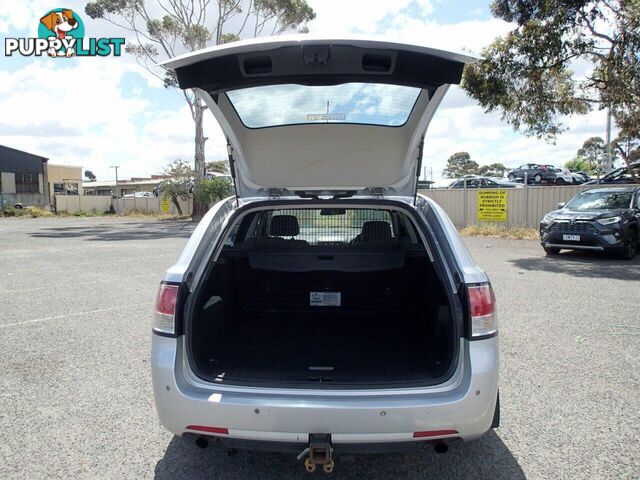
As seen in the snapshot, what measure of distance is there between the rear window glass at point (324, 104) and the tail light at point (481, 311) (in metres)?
1.12

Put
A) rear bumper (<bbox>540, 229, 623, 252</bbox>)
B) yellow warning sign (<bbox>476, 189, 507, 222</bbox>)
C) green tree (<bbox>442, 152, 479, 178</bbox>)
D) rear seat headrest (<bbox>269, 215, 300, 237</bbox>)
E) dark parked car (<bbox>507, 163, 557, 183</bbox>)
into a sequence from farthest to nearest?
green tree (<bbox>442, 152, 479, 178</bbox>), dark parked car (<bbox>507, 163, 557, 183</bbox>), yellow warning sign (<bbox>476, 189, 507, 222</bbox>), rear bumper (<bbox>540, 229, 623, 252</bbox>), rear seat headrest (<bbox>269, 215, 300, 237</bbox>)

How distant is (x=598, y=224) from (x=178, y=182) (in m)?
25.4

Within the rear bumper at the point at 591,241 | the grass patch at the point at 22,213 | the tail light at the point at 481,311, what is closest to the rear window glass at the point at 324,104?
the tail light at the point at 481,311

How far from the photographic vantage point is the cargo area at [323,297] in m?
2.94

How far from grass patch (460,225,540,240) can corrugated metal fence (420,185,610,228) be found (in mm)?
365

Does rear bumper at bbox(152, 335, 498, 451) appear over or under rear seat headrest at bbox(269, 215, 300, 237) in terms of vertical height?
under

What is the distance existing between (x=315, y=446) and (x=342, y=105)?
184cm

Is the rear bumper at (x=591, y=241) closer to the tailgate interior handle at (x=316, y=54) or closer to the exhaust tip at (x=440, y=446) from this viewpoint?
the exhaust tip at (x=440, y=446)

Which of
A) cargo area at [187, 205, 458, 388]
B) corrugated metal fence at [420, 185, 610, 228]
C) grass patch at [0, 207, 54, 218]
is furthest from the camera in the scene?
grass patch at [0, 207, 54, 218]

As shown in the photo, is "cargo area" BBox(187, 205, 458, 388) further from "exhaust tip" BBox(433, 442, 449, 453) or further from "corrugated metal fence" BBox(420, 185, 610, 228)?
"corrugated metal fence" BBox(420, 185, 610, 228)

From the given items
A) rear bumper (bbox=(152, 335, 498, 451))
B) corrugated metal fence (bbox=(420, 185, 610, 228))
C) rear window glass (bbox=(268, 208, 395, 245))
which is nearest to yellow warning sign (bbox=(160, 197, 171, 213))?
corrugated metal fence (bbox=(420, 185, 610, 228))

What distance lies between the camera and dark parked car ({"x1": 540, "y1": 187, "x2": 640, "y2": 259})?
34.5ft

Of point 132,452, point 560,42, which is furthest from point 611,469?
point 560,42

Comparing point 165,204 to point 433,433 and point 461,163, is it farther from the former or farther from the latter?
point 461,163
